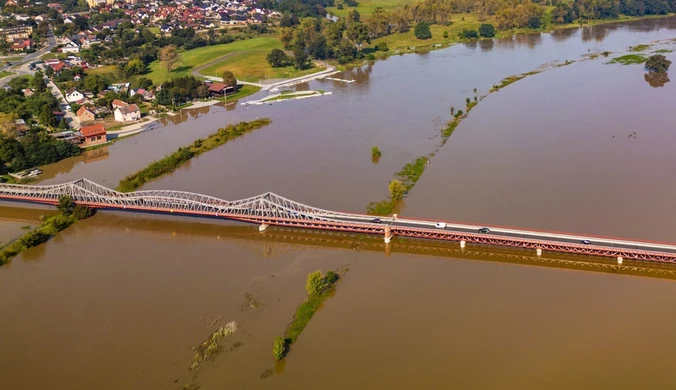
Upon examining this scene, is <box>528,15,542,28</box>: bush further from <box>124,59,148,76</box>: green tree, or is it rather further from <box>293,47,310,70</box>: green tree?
<box>124,59,148,76</box>: green tree

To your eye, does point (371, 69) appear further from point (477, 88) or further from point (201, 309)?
point (201, 309)

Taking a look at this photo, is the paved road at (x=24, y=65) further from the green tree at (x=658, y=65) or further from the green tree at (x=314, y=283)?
the green tree at (x=658, y=65)

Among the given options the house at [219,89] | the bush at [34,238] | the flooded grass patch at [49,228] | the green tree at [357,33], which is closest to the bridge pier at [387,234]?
the flooded grass patch at [49,228]

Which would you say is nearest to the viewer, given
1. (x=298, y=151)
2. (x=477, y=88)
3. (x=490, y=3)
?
(x=298, y=151)

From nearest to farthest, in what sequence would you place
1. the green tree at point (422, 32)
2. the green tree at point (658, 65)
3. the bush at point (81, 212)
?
the bush at point (81, 212) < the green tree at point (658, 65) < the green tree at point (422, 32)

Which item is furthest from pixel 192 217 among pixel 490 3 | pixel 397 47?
pixel 490 3

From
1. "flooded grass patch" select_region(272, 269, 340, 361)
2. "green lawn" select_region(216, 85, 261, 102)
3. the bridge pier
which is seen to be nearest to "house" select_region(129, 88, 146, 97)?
"green lawn" select_region(216, 85, 261, 102)
